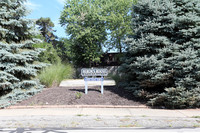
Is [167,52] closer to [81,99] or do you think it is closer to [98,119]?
[98,119]

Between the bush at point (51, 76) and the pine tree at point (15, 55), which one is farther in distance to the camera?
the bush at point (51, 76)

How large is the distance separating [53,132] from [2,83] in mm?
3930

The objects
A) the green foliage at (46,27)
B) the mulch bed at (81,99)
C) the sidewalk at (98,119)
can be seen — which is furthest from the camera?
the green foliage at (46,27)

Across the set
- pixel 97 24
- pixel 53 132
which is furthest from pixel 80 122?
pixel 97 24

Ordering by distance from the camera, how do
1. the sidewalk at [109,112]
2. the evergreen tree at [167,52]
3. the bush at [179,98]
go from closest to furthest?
the sidewalk at [109,112], the bush at [179,98], the evergreen tree at [167,52]

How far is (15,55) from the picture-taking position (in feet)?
22.0

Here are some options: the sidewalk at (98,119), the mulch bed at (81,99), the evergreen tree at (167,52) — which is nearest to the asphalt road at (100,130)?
the sidewalk at (98,119)

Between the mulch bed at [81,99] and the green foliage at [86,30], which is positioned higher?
the green foliage at [86,30]

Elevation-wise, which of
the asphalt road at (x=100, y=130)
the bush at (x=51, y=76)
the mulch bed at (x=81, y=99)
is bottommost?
the asphalt road at (x=100, y=130)

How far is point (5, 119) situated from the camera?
468 centimetres

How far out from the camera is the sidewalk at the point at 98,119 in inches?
162

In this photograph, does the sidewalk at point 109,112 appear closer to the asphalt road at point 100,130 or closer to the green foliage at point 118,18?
the asphalt road at point 100,130

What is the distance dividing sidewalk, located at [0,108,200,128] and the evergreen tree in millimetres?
872

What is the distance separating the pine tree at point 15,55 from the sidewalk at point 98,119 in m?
1.77
